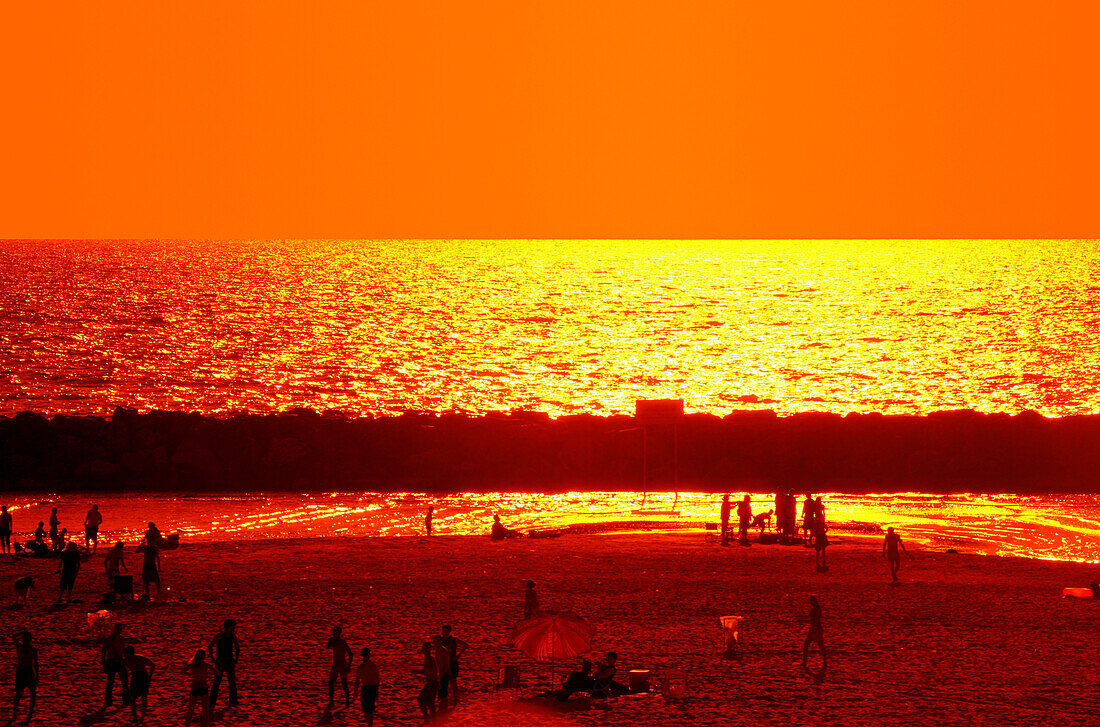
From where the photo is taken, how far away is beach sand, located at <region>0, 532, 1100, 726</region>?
1747 cm

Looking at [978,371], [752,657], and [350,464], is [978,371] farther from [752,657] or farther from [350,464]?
[752,657]

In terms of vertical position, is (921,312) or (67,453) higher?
(921,312)

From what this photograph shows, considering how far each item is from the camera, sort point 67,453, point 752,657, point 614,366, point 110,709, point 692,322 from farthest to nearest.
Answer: point 692,322, point 614,366, point 67,453, point 752,657, point 110,709

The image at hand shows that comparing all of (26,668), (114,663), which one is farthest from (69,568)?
(26,668)

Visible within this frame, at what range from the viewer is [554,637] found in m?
17.5

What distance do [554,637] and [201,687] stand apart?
4866 mm

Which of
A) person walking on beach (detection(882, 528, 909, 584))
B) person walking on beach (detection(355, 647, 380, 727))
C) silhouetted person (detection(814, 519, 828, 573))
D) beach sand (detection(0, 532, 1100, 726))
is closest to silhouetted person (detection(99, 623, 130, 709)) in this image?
beach sand (detection(0, 532, 1100, 726))

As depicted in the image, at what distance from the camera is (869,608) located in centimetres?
2377

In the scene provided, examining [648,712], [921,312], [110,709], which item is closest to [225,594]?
[110,709]

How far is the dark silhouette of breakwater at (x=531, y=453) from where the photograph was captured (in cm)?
4644

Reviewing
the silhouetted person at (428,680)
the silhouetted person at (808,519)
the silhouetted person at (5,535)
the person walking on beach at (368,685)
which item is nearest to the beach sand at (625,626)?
the silhouetted person at (428,680)

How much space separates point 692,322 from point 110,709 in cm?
12365

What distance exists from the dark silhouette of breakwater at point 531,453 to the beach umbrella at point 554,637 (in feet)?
92.8

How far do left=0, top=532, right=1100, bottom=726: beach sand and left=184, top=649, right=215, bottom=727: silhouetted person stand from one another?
623mm
